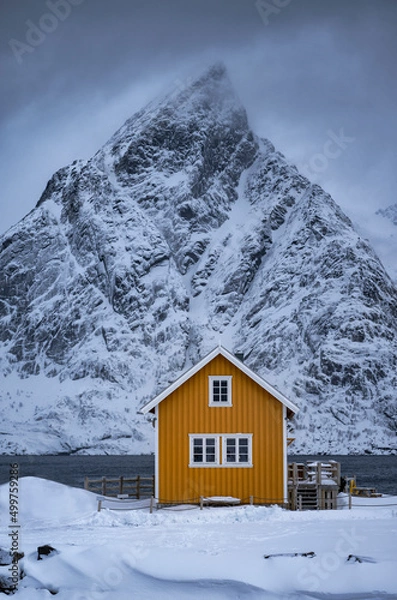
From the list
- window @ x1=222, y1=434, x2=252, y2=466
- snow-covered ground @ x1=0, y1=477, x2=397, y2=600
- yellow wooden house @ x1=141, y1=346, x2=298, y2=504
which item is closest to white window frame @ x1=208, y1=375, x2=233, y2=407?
yellow wooden house @ x1=141, y1=346, x2=298, y2=504

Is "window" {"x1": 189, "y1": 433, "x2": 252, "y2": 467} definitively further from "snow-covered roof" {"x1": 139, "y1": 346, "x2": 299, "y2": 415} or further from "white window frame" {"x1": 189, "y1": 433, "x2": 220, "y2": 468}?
"snow-covered roof" {"x1": 139, "y1": 346, "x2": 299, "y2": 415}

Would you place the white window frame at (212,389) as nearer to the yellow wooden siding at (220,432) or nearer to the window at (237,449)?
the yellow wooden siding at (220,432)

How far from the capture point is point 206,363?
135 feet

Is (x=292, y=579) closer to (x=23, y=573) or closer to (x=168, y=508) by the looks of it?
(x=23, y=573)

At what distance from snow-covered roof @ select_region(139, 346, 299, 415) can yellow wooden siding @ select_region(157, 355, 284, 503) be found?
35cm

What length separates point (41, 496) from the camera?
36938 mm

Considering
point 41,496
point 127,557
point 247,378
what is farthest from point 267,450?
point 127,557

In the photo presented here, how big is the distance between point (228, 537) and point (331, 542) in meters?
3.78

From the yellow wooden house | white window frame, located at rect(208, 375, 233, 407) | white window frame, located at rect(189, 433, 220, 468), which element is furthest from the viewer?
white window frame, located at rect(208, 375, 233, 407)

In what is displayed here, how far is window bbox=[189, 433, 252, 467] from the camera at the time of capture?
132 feet

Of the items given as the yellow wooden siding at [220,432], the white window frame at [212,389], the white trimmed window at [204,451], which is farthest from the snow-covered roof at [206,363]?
the white trimmed window at [204,451]

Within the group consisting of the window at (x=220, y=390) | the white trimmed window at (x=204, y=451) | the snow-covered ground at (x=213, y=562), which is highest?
the window at (x=220, y=390)

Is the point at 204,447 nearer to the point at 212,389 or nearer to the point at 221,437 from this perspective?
the point at 221,437

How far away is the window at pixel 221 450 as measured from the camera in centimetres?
4038
